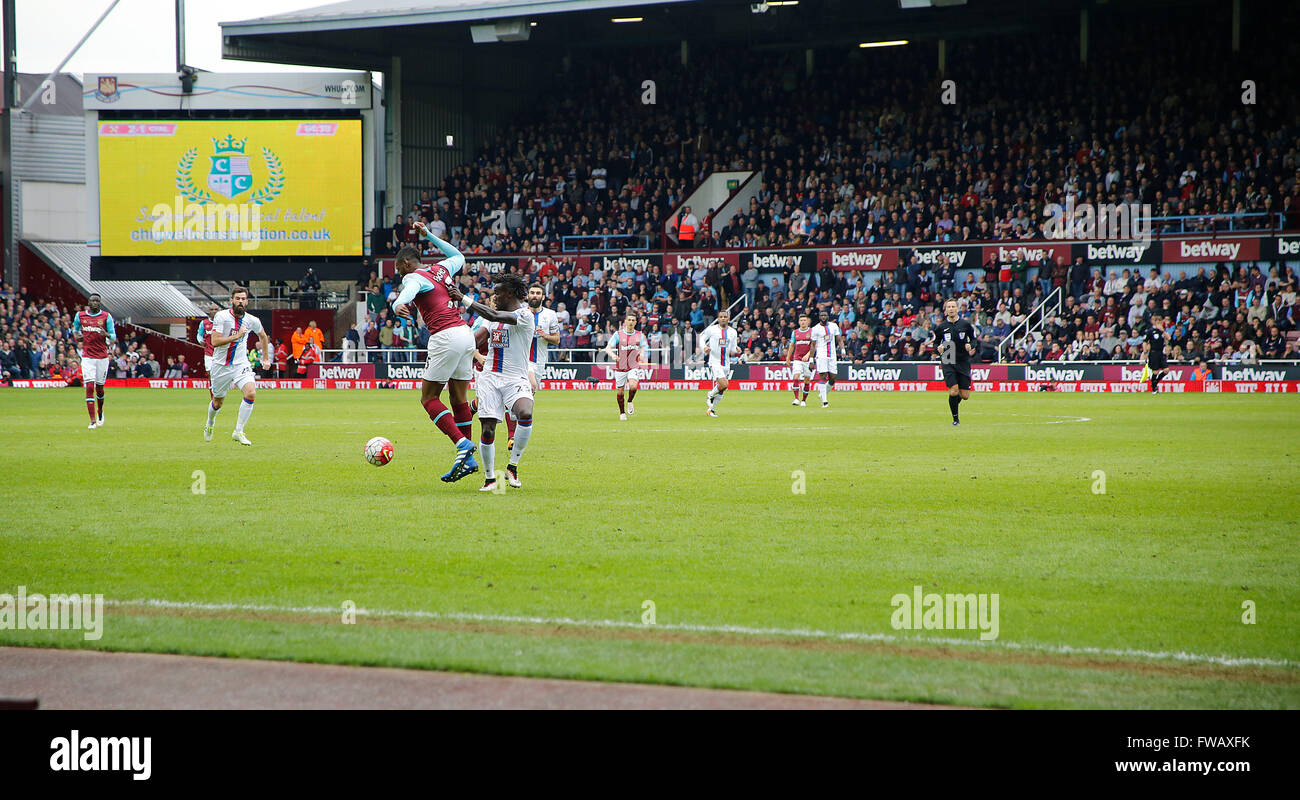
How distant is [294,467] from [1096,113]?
3780 cm

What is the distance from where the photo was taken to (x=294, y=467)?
15.2 metres

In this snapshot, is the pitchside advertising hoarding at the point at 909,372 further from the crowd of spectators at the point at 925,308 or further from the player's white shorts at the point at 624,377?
the player's white shorts at the point at 624,377

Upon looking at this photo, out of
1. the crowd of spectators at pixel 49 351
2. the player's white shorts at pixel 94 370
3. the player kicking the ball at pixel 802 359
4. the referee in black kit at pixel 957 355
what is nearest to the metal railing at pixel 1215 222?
the player kicking the ball at pixel 802 359

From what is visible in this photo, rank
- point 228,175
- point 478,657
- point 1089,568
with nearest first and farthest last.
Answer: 1. point 478,657
2. point 1089,568
3. point 228,175

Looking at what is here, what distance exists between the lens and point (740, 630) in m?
6.67

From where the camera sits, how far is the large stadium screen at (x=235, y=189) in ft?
164

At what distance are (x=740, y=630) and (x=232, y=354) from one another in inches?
598

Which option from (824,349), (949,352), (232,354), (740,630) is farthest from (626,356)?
(740,630)

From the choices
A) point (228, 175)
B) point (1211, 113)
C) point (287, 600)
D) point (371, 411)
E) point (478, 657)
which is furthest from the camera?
point (228, 175)

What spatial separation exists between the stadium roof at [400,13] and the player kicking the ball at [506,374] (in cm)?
3425

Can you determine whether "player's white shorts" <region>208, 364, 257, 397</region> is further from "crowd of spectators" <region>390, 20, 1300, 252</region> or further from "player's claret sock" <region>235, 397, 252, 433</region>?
"crowd of spectators" <region>390, 20, 1300, 252</region>

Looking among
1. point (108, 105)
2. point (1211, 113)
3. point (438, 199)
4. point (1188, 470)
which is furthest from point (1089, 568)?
point (108, 105)
